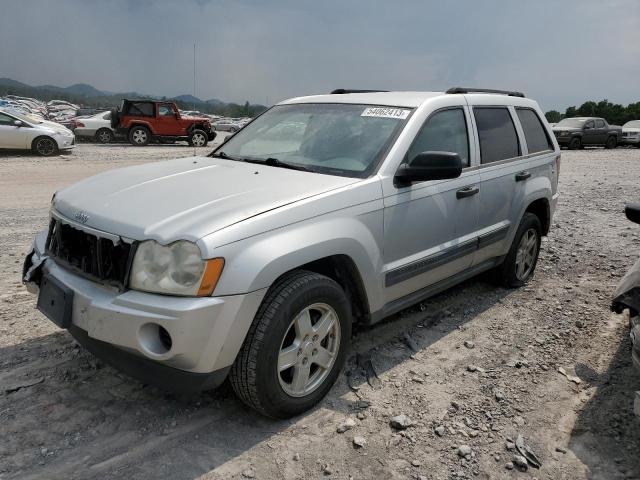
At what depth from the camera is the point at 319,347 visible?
2990 millimetres

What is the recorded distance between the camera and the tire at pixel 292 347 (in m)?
2.63

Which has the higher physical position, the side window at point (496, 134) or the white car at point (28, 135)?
the side window at point (496, 134)

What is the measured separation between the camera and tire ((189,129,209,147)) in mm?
20781

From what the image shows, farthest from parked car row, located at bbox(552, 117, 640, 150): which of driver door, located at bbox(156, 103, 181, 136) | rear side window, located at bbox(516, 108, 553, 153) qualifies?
rear side window, located at bbox(516, 108, 553, 153)

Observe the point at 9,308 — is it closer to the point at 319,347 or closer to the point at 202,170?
the point at 202,170

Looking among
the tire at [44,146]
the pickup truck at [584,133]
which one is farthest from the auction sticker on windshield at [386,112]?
the pickup truck at [584,133]

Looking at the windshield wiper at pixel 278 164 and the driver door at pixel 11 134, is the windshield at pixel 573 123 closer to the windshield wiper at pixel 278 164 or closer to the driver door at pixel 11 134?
the driver door at pixel 11 134

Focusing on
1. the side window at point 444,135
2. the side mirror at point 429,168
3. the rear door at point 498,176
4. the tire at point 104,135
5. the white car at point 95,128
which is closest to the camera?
the side mirror at point 429,168

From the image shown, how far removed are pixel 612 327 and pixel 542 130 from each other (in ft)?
6.59

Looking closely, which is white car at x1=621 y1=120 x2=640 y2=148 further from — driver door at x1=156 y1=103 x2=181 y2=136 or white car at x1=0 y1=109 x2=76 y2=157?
white car at x1=0 y1=109 x2=76 y2=157

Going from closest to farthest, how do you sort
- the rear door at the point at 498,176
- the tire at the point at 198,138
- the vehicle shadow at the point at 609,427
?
the vehicle shadow at the point at 609,427, the rear door at the point at 498,176, the tire at the point at 198,138

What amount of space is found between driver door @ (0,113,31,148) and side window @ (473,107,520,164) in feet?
46.8

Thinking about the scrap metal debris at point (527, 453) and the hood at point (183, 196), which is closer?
the hood at point (183, 196)

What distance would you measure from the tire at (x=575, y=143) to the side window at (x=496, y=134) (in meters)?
21.5
